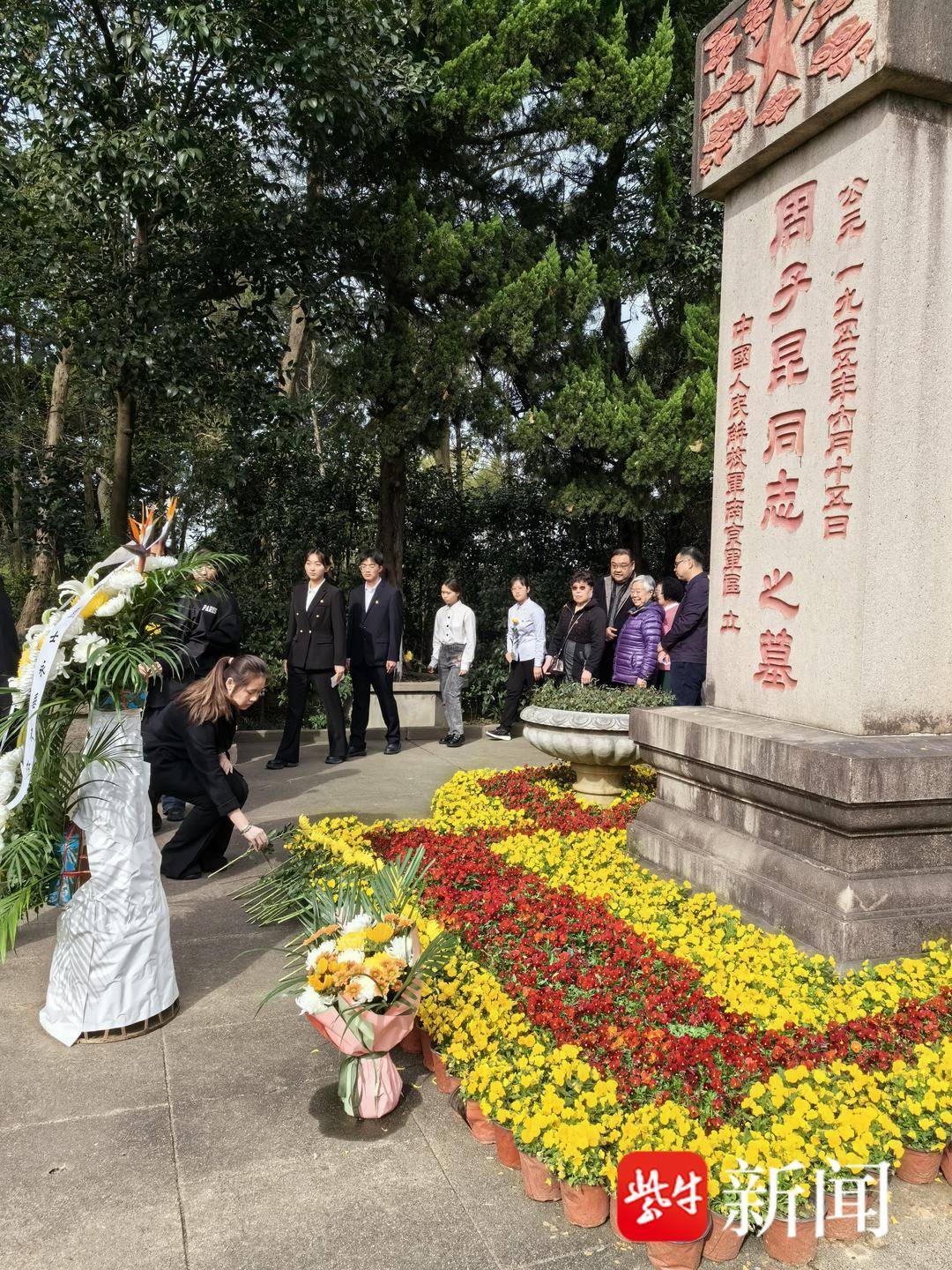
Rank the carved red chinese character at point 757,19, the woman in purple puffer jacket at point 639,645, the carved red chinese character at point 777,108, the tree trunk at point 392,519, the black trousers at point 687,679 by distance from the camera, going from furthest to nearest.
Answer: the tree trunk at point 392,519 < the woman in purple puffer jacket at point 639,645 < the black trousers at point 687,679 < the carved red chinese character at point 757,19 < the carved red chinese character at point 777,108

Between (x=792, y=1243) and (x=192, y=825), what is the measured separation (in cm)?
349

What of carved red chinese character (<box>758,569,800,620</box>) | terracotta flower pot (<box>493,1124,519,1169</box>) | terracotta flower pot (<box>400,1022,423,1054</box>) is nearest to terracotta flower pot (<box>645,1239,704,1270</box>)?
terracotta flower pot (<box>493,1124,519,1169</box>)

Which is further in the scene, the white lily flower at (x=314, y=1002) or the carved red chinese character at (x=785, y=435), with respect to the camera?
the carved red chinese character at (x=785, y=435)

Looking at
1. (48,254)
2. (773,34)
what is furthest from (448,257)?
(773,34)

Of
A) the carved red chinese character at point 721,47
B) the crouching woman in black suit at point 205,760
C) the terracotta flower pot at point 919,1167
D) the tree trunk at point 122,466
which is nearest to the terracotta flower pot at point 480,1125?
the terracotta flower pot at point 919,1167

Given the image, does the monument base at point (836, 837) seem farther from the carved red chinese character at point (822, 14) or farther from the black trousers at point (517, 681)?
the black trousers at point (517, 681)

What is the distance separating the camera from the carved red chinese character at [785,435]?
407 cm

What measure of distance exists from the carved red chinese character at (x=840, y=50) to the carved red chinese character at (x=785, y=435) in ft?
4.34

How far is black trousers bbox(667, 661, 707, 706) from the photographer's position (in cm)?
638

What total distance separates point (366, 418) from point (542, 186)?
320 cm

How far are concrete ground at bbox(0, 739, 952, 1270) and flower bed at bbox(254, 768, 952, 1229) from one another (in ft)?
0.56

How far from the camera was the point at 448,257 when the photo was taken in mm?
9172

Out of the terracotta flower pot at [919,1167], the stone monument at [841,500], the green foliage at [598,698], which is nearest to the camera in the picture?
the terracotta flower pot at [919,1167]

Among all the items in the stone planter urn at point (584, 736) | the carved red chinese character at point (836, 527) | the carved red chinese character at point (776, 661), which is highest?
the carved red chinese character at point (836, 527)
